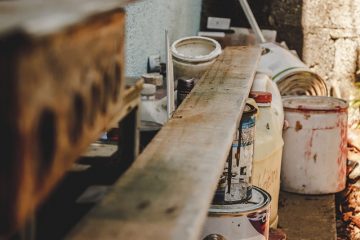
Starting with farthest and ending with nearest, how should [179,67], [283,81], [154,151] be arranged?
[283,81] < [179,67] < [154,151]

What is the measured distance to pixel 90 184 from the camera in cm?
183

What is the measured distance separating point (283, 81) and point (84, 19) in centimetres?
443

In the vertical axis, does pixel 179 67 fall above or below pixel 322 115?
above

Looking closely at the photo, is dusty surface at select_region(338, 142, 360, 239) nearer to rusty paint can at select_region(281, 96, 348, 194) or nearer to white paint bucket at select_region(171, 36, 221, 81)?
rusty paint can at select_region(281, 96, 348, 194)

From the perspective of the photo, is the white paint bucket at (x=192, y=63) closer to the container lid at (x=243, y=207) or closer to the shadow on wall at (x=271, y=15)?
the container lid at (x=243, y=207)

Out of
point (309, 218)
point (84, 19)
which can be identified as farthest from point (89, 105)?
point (309, 218)

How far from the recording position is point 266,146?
376 centimetres

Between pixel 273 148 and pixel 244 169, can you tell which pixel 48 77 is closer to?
pixel 244 169

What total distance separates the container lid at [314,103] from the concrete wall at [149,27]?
105 cm

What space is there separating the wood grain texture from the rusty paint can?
3484 mm

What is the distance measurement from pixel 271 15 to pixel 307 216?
313cm

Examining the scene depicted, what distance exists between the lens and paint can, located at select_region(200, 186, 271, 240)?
2799mm

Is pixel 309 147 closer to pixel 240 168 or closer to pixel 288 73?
pixel 288 73

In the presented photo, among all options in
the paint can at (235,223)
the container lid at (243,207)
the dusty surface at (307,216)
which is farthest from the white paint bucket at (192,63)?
the paint can at (235,223)
